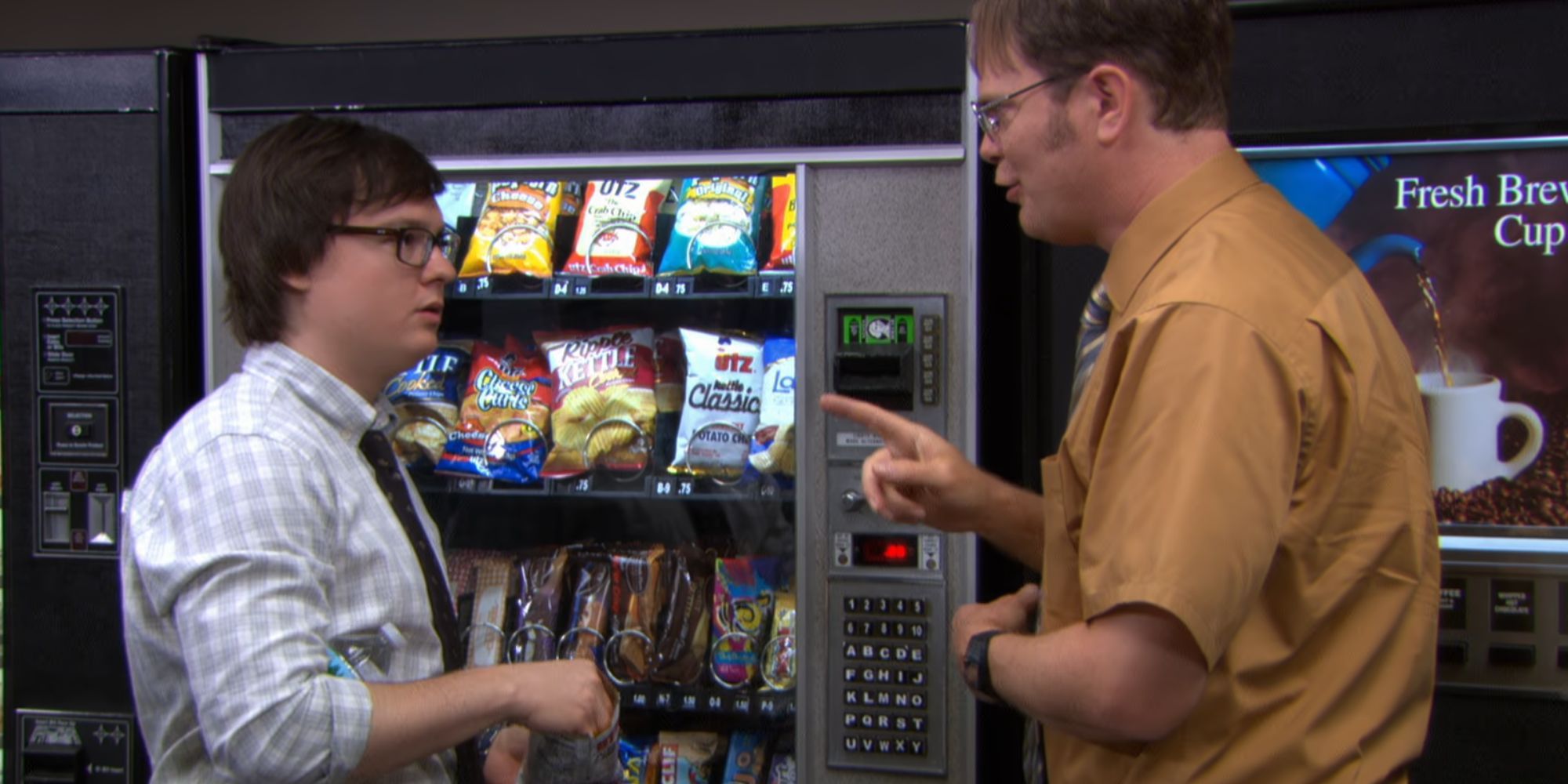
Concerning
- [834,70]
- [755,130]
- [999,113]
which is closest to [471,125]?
[755,130]

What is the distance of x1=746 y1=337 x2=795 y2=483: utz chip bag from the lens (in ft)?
7.11

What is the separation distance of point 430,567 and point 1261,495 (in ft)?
3.02

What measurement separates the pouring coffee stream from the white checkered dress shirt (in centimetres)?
133

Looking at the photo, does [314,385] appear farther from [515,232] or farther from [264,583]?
[515,232]

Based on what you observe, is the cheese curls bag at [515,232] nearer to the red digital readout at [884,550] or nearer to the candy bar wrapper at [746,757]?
the red digital readout at [884,550]

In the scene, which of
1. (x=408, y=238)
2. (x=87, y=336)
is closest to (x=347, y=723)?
(x=408, y=238)

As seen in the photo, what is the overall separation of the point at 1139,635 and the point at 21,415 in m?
1.89

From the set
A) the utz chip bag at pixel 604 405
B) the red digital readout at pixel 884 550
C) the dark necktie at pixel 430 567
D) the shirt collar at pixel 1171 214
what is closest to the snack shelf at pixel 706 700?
the red digital readout at pixel 884 550

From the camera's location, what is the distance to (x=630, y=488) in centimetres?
221

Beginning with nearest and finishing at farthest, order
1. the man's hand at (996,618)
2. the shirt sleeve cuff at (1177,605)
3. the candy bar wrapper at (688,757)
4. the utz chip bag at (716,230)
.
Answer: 1. the shirt sleeve cuff at (1177,605)
2. the man's hand at (996,618)
3. the utz chip bag at (716,230)
4. the candy bar wrapper at (688,757)

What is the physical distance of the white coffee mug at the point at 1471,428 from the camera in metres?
1.70

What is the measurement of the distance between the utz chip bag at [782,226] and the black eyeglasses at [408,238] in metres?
0.70

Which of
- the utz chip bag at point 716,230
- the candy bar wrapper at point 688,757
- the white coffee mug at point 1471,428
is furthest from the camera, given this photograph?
the candy bar wrapper at point 688,757

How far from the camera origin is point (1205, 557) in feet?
3.32
